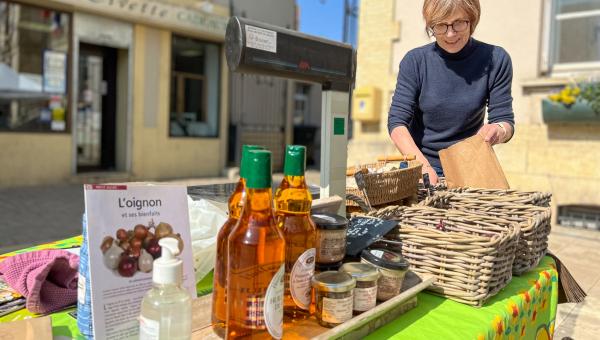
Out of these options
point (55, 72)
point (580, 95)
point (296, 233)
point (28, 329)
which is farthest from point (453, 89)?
point (55, 72)

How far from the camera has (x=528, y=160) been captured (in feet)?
19.7

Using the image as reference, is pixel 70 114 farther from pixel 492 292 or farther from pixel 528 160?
pixel 492 292

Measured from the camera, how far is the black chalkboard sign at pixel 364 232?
117cm

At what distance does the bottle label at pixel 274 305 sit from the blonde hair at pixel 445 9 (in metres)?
1.25

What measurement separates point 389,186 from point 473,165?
426 millimetres

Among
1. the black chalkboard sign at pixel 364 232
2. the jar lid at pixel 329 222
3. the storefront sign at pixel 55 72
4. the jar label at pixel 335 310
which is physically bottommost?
the jar label at pixel 335 310

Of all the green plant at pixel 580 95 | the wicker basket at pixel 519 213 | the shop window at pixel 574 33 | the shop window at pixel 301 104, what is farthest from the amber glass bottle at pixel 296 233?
the shop window at pixel 301 104

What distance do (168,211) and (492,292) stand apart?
2.61 ft

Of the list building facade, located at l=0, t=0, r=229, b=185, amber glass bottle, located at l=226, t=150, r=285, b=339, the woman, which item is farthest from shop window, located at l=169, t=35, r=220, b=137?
amber glass bottle, located at l=226, t=150, r=285, b=339

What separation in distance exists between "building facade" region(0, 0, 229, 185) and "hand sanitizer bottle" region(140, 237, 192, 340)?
794cm

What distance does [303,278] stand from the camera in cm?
91

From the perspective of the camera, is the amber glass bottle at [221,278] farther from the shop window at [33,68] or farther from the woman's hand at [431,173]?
the shop window at [33,68]

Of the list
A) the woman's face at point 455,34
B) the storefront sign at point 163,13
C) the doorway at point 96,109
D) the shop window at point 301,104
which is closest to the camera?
the woman's face at point 455,34

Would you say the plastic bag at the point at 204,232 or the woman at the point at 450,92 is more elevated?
the woman at the point at 450,92
